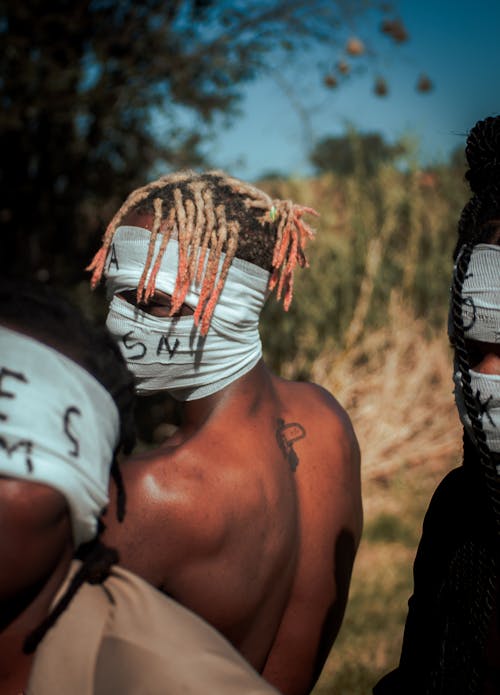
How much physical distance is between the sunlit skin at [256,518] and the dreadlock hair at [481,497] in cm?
52

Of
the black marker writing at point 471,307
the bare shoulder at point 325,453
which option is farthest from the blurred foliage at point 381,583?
the black marker writing at point 471,307

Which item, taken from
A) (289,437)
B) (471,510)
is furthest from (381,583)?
(471,510)

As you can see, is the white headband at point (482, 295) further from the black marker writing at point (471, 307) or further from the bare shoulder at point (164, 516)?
the bare shoulder at point (164, 516)

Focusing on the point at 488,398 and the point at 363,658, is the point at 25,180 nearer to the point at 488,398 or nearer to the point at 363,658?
the point at 363,658

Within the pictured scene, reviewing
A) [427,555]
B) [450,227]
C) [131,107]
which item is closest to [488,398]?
[427,555]

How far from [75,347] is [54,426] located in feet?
0.54

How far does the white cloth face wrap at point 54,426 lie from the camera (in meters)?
1.19

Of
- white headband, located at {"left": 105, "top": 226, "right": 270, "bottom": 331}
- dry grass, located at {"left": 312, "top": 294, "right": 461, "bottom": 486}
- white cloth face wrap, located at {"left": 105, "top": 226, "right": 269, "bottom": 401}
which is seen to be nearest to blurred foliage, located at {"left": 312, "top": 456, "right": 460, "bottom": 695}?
dry grass, located at {"left": 312, "top": 294, "right": 461, "bottom": 486}

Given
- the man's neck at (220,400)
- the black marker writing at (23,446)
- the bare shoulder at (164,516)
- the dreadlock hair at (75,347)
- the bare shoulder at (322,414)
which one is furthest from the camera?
the bare shoulder at (322,414)

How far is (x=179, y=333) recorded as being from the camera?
87.2 inches

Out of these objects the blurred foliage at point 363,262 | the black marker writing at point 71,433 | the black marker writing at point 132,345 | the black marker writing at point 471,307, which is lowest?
the blurred foliage at point 363,262

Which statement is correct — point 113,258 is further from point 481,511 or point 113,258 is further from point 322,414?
point 481,511

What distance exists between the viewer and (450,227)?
8547mm

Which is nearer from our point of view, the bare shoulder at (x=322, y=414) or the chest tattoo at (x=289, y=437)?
the chest tattoo at (x=289, y=437)
